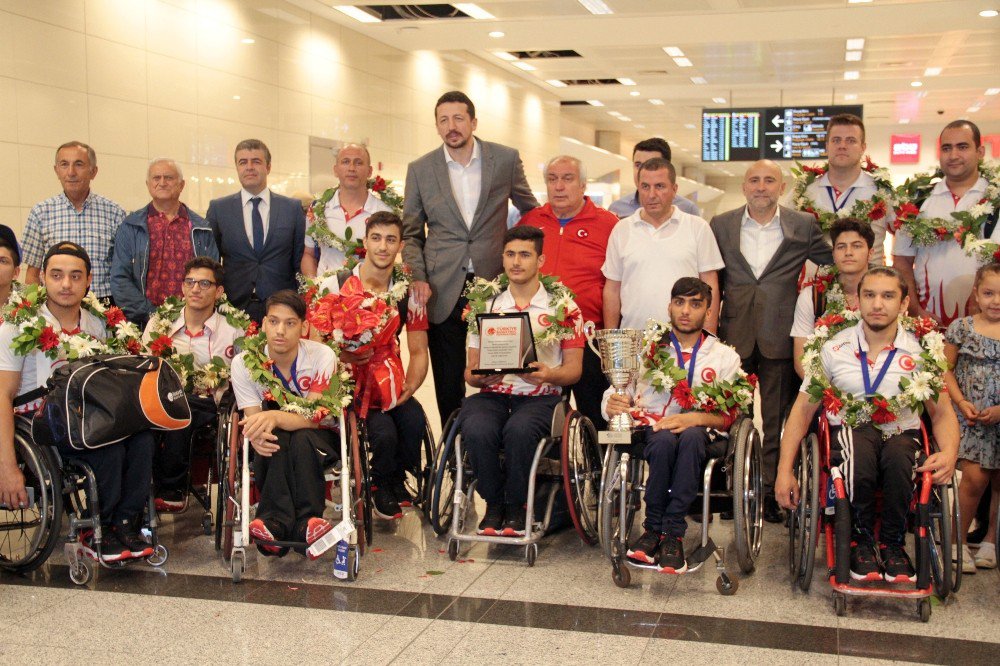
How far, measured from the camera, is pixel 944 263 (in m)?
4.64

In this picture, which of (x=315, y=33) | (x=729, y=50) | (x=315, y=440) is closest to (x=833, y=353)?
(x=315, y=440)

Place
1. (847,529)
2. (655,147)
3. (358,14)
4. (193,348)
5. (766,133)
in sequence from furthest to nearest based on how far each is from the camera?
(766,133) < (358,14) < (655,147) < (193,348) < (847,529)

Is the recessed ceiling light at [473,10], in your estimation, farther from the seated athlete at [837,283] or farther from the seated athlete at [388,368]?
the seated athlete at [837,283]

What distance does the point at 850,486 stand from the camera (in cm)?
Result: 354

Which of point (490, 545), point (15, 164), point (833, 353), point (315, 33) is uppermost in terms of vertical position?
point (315, 33)

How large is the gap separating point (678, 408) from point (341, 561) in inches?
57.5

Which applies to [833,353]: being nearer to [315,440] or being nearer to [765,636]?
[765,636]

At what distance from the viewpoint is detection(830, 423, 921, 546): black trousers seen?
11.5 feet

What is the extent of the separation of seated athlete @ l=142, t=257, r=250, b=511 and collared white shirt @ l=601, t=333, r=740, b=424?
1.77 m

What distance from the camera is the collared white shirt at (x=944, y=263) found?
4.57 metres

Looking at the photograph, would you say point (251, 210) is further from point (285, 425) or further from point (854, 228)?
point (854, 228)

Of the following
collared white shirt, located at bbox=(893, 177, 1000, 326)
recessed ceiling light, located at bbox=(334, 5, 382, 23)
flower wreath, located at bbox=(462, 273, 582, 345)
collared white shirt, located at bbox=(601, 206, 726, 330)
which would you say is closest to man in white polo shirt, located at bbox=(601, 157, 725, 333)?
collared white shirt, located at bbox=(601, 206, 726, 330)

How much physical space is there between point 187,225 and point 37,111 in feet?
8.28

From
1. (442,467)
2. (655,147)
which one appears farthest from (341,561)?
(655,147)
